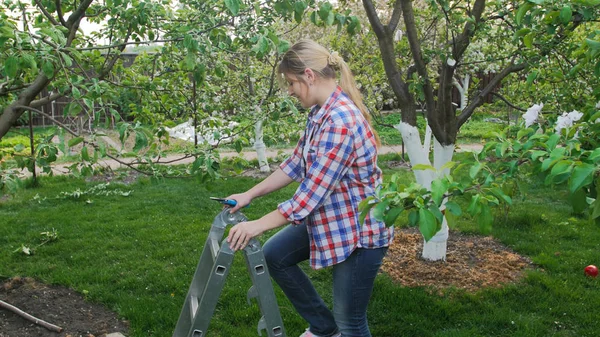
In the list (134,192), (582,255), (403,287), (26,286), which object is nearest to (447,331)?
(403,287)

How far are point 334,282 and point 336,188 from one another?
44 centimetres

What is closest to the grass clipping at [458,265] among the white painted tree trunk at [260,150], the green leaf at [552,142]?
the green leaf at [552,142]

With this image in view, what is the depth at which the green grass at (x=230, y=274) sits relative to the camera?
12.5 ft

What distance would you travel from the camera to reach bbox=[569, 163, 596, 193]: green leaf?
5.40 feet

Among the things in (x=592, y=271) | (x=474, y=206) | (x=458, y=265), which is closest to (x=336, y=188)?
(x=474, y=206)

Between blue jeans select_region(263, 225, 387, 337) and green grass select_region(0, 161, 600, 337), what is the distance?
0.74m

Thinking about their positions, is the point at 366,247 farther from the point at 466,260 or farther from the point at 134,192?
the point at 134,192

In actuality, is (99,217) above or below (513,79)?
below

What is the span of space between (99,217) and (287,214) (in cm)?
455

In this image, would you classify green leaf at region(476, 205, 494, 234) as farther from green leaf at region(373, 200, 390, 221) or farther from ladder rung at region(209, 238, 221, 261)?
ladder rung at region(209, 238, 221, 261)

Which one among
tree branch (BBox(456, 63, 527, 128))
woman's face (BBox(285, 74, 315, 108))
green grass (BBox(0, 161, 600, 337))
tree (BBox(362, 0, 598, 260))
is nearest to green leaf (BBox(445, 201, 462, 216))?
woman's face (BBox(285, 74, 315, 108))

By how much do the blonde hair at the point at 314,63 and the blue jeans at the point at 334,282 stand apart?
21.9 inches

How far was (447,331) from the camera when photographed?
12.1 feet

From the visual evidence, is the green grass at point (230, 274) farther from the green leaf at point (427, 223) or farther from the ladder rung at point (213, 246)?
the green leaf at point (427, 223)
